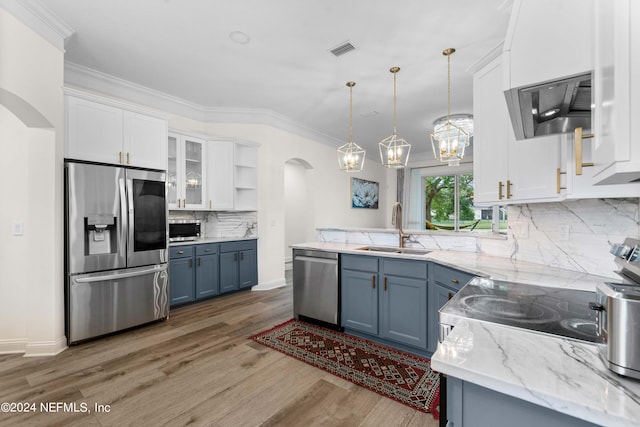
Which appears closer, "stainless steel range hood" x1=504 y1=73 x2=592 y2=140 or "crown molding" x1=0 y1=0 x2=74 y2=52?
"stainless steel range hood" x1=504 y1=73 x2=592 y2=140

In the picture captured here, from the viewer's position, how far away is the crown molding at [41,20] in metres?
2.27

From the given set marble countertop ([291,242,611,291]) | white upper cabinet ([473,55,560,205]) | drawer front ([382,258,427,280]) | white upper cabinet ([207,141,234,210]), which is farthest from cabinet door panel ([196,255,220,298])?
white upper cabinet ([473,55,560,205])

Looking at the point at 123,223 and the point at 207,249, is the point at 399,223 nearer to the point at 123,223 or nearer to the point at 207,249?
the point at 207,249

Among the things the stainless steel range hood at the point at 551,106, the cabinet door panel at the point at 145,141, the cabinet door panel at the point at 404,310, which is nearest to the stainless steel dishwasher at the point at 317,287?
the cabinet door panel at the point at 404,310

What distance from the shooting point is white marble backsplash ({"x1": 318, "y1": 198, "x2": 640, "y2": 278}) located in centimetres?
169

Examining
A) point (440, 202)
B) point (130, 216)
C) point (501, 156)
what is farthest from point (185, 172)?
point (440, 202)

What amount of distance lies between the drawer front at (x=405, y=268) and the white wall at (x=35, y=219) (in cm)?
306

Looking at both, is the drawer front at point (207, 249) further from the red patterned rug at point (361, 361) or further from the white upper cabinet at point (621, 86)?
the white upper cabinet at point (621, 86)

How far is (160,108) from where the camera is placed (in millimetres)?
4125

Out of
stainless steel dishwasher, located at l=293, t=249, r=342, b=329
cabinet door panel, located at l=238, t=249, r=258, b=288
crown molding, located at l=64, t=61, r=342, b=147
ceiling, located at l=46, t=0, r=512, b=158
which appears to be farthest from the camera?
cabinet door panel, located at l=238, t=249, r=258, b=288

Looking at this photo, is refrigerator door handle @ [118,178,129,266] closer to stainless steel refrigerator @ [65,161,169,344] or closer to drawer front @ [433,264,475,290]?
stainless steel refrigerator @ [65,161,169,344]

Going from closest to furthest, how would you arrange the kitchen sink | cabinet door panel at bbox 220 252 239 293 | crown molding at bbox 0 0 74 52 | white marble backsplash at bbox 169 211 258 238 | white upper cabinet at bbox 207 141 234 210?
crown molding at bbox 0 0 74 52 → the kitchen sink → cabinet door panel at bbox 220 252 239 293 → white upper cabinet at bbox 207 141 234 210 → white marble backsplash at bbox 169 211 258 238

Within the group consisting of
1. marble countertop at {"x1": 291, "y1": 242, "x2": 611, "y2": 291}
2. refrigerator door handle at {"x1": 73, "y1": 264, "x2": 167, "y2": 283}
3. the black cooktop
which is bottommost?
refrigerator door handle at {"x1": 73, "y1": 264, "x2": 167, "y2": 283}

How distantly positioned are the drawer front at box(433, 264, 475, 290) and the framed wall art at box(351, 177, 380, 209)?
472 cm
